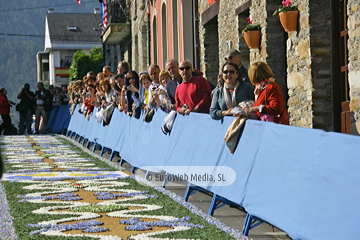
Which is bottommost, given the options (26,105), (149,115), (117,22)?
(149,115)

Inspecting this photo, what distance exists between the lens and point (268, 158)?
18.9ft

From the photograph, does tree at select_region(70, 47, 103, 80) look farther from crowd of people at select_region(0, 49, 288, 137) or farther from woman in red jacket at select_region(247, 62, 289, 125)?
Result: woman in red jacket at select_region(247, 62, 289, 125)

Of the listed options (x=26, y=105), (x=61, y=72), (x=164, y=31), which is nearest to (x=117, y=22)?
(x=26, y=105)

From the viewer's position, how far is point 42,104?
25938mm

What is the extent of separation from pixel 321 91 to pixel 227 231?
14.5 ft

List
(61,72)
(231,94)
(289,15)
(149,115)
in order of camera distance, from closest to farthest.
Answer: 1. (231,94)
2. (289,15)
3. (149,115)
4. (61,72)

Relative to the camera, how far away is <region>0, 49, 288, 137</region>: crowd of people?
7.39 meters

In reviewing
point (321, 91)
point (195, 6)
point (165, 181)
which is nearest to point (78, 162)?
point (165, 181)

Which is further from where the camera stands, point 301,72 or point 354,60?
point 301,72

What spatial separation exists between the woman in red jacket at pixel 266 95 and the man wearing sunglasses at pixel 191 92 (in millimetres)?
1956

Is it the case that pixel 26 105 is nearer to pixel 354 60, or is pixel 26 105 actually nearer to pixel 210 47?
pixel 210 47

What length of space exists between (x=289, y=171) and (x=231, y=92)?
110 inches

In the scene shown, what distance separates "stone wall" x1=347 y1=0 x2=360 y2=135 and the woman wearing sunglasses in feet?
5.20

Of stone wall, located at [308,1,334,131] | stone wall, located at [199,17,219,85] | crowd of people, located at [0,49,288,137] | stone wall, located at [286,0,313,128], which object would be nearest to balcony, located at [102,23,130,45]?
crowd of people, located at [0,49,288,137]
